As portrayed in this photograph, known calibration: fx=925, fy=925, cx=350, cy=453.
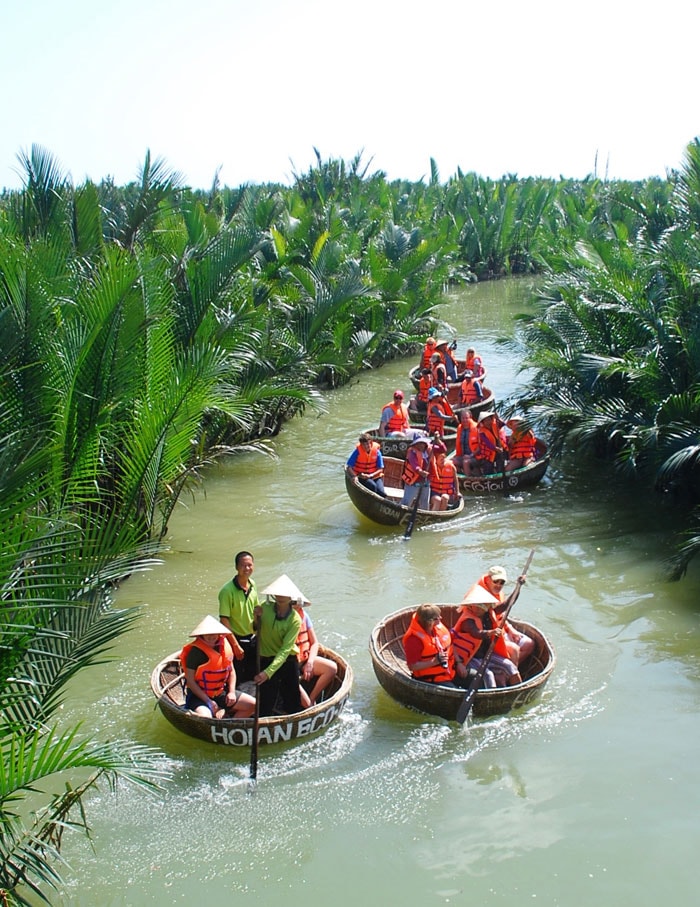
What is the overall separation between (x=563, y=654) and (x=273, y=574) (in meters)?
4.10

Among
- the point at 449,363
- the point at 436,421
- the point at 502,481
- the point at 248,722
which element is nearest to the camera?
the point at 248,722

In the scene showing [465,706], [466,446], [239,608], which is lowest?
[465,706]

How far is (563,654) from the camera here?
9969 millimetres

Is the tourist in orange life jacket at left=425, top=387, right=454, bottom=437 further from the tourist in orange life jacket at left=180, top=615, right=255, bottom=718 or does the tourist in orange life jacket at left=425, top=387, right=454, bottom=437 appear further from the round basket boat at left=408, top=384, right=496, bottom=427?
the tourist in orange life jacket at left=180, top=615, right=255, bottom=718

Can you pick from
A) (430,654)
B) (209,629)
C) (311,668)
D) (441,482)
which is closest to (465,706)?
(430,654)

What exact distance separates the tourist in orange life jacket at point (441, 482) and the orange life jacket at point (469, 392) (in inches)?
230

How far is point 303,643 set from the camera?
874 cm

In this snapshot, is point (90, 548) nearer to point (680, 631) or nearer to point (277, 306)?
point (680, 631)

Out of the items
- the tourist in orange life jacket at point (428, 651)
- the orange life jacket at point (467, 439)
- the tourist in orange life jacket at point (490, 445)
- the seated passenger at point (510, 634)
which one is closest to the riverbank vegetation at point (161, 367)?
the tourist in orange life jacket at point (490, 445)

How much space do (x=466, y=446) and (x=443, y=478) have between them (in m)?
1.95

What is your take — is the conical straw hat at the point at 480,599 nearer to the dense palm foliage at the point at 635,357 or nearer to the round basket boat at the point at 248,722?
the round basket boat at the point at 248,722

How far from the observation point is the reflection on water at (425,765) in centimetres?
671

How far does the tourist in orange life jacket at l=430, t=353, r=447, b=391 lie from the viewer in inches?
802

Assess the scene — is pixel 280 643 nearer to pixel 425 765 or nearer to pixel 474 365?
pixel 425 765
